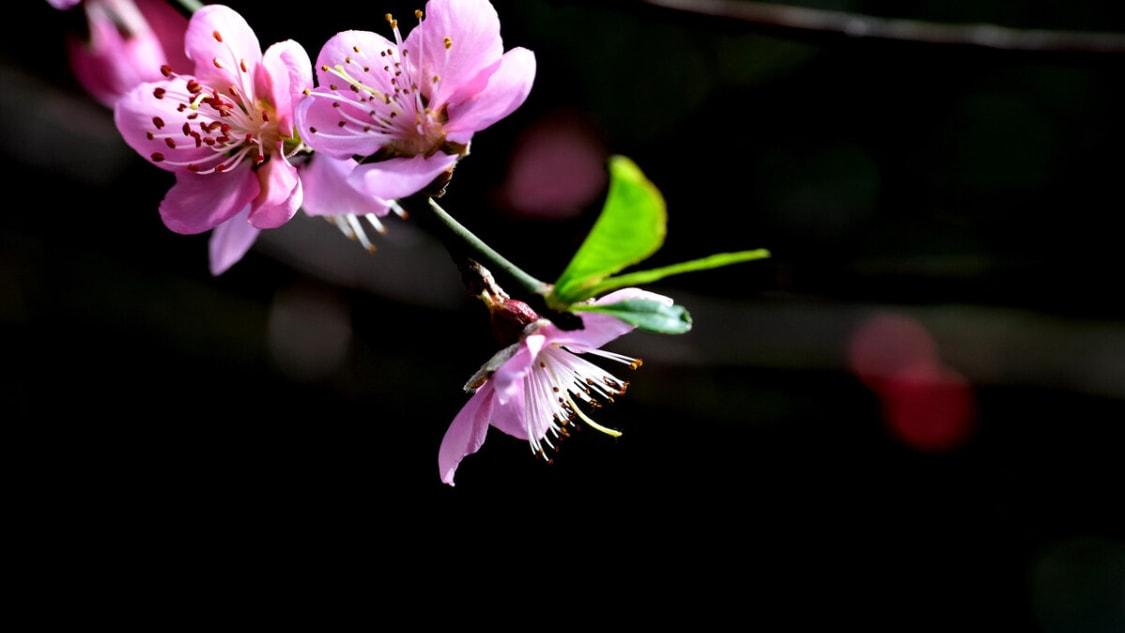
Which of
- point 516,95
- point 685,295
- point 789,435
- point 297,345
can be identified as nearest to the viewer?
point 516,95

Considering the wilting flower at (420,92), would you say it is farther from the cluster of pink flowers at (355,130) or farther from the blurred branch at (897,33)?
the blurred branch at (897,33)

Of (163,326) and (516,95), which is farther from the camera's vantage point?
(163,326)

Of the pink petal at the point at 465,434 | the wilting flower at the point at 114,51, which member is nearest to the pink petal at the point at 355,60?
the pink petal at the point at 465,434

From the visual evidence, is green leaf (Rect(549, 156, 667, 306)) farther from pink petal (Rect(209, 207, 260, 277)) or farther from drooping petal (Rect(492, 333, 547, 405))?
pink petal (Rect(209, 207, 260, 277))

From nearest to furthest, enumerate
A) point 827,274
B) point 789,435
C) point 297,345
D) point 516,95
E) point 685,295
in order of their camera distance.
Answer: point 516,95, point 827,274, point 685,295, point 297,345, point 789,435

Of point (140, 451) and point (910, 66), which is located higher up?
point (910, 66)

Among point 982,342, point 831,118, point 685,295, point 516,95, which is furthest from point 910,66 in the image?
point 516,95

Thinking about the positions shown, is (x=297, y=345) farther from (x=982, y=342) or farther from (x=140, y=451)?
(x=982, y=342)

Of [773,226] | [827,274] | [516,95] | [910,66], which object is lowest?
[773,226]

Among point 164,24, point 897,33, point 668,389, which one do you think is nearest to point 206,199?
point 897,33
